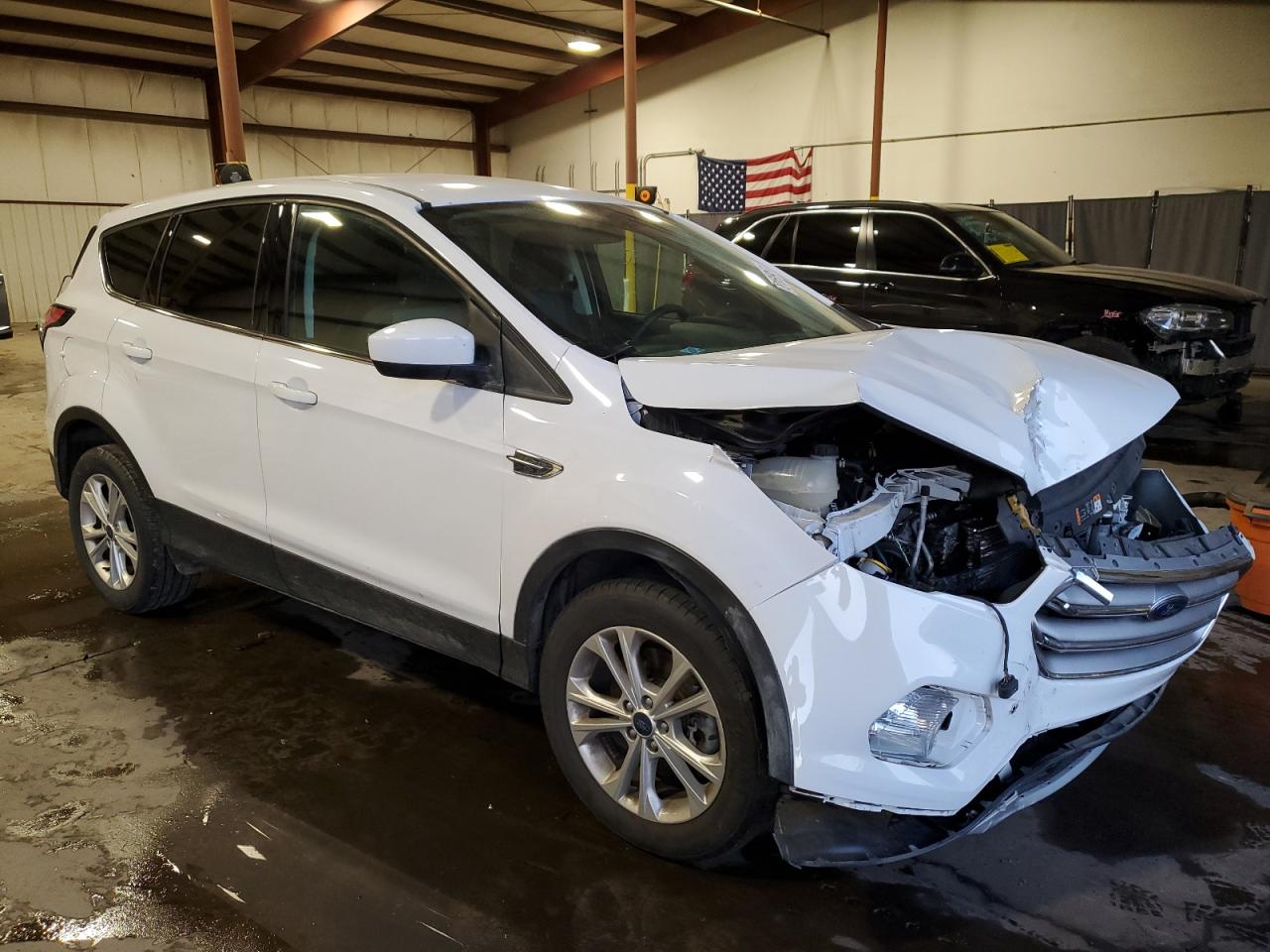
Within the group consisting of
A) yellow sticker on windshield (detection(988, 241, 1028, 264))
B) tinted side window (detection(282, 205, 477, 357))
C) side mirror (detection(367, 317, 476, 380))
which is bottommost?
side mirror (detection(367, 317, 476, 380))

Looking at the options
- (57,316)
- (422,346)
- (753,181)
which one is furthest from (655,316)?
(753,181)

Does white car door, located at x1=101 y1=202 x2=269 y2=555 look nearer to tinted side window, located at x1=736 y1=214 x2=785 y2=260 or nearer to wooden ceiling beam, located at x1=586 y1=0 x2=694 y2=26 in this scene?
tinted side window, located at x1=736 y1=214 x2=785 y2=260

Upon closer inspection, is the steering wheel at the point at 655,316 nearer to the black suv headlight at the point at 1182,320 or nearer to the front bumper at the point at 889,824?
the front bumper at the point at 889,824

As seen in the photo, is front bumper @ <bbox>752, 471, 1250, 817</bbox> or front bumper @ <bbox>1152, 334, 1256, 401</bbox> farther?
front bumper @ <bbox>1152, 334, 1256, 401</bbox>

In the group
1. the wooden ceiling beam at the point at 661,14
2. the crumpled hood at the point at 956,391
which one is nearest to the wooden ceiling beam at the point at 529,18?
the wooden ceiling beam at the point at 661,14

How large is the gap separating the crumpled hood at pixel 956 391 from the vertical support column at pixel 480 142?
70.9 feet

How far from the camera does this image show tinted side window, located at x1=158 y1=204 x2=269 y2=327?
3.22 meters

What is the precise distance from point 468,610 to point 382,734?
2.31 ft

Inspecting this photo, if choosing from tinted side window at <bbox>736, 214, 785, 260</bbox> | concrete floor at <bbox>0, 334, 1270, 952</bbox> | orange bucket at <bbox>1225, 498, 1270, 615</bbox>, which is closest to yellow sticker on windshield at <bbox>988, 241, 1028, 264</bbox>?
tinted side window at <bbox>736, 214, 785, 260</bbox>

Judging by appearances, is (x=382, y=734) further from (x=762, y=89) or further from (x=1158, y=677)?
(x=762, y=89)

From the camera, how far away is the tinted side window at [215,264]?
10.6 ft

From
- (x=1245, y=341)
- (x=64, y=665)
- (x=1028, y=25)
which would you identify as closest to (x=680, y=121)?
(x=1028, y=25)

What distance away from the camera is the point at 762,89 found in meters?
17.5

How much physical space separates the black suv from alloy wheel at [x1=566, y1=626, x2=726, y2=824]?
5.55 meters
